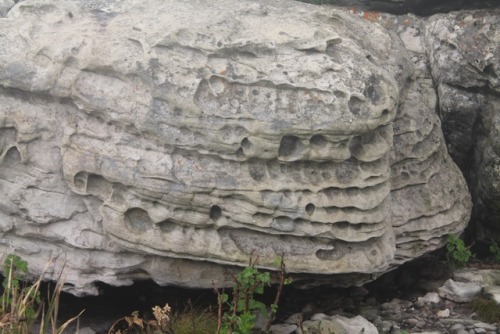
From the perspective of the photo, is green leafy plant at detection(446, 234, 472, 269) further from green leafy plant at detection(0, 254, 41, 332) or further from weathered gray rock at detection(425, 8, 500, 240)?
green leafy plant at detection(0, 254, 41, 332)

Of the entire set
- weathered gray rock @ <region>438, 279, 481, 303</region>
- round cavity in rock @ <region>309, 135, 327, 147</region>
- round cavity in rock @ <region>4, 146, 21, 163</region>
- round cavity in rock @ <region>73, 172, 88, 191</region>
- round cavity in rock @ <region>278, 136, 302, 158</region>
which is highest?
round cavity in rock @ <region>309, 135, 327, 147</region>

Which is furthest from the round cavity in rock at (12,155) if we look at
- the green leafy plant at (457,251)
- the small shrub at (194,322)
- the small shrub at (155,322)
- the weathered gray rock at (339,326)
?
the green leafy plant at (457,251)

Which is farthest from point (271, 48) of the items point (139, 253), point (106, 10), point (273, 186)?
point (139, 253)

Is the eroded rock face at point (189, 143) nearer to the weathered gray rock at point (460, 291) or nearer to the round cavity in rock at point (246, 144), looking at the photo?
the round cavity in rock at point (246, 144)

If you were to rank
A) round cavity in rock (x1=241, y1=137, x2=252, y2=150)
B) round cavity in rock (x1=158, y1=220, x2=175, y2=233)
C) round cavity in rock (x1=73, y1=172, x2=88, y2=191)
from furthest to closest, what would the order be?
round cavity in rock (x1=73, y1=172, x2=88, y2=191) → round cavity in rock (x1=158, y1=220, x2=175, y2=233) → round cavity in rock (x1=241, y1=137, x2=252, y2=150)

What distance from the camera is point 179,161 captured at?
5375 millimetres

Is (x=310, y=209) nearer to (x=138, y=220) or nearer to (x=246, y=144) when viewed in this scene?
(x=246, y=144)

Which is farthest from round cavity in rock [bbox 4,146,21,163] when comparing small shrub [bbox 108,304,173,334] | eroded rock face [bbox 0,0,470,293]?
small shrub [bbox 108,304,173,334]

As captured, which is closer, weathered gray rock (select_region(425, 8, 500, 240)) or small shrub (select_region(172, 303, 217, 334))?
small shrub (select_region(172, 303, 217, 334))

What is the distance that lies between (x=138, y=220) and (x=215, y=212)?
0.57m

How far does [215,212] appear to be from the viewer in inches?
215

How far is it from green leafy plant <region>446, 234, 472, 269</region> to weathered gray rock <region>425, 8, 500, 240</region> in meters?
0.75

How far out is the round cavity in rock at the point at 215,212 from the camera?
5.45m

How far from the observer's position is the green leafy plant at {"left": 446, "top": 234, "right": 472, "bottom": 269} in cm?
659
